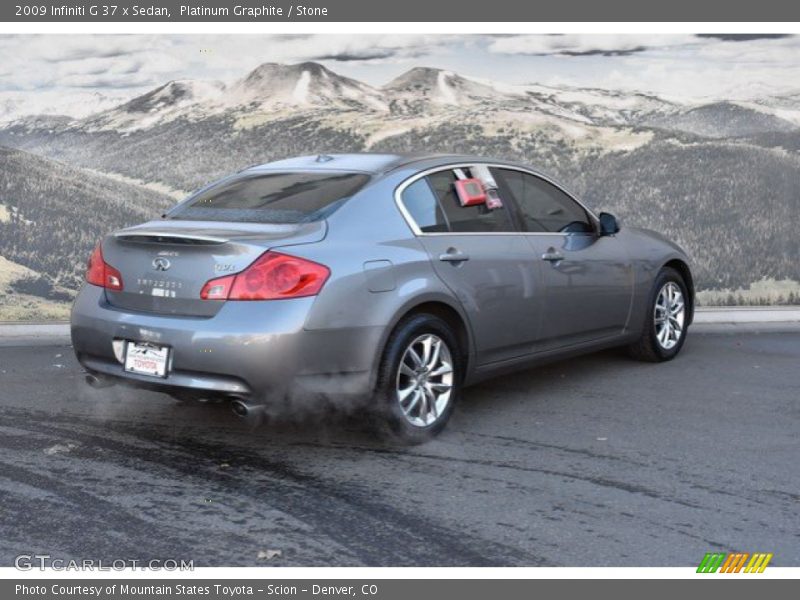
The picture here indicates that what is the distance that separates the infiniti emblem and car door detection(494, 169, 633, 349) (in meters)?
2.24

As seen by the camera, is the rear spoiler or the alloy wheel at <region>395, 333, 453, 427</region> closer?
the rear spoiler

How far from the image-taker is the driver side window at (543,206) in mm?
6797

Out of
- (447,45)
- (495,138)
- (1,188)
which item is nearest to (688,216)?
(495,138)

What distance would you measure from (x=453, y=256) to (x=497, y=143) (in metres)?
6.02

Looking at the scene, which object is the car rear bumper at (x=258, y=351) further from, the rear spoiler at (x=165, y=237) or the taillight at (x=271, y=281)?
the rear spoiler at (x=165, y=237)

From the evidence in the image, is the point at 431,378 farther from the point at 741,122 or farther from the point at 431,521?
the point at 741,122

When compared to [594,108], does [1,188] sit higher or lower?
lower

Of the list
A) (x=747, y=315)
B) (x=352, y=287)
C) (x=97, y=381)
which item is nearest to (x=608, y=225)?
(x=352, y=287)

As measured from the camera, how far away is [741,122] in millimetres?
11844

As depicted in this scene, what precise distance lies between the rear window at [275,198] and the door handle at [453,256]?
590mm

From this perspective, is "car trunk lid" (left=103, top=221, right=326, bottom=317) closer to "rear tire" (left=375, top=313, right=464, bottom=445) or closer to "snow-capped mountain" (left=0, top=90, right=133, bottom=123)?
"rear tire" (left=375, top=313, right=464, bottom=445)

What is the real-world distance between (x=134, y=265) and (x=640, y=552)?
2.90 metres

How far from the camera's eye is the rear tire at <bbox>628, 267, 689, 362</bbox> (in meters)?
7.93

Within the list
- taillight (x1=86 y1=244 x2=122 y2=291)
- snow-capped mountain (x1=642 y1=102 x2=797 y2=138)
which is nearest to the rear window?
taillight (x1=86 y1=244 x2=122 y2=291)
